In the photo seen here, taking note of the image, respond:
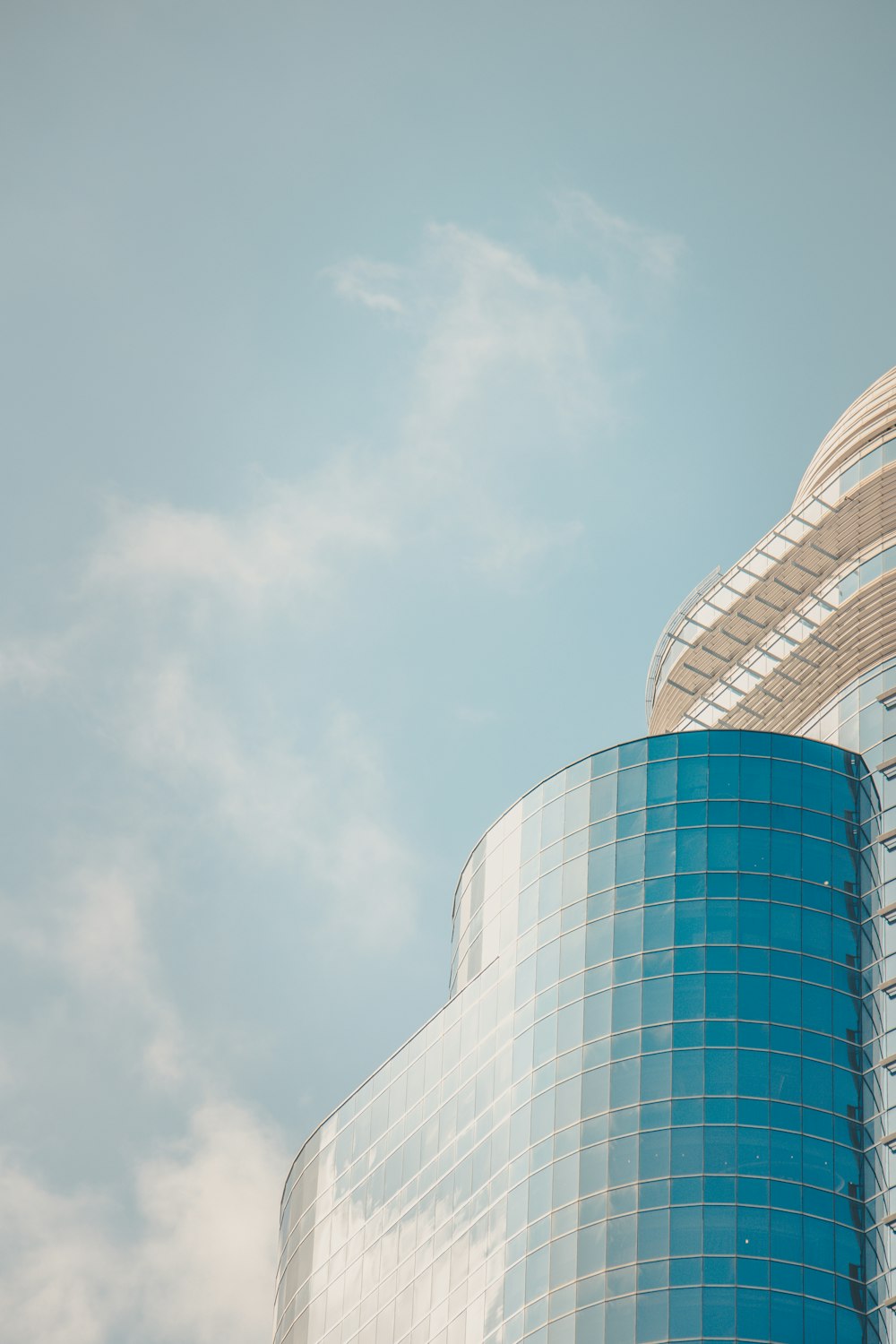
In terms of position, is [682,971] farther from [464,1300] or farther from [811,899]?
[464,1300]

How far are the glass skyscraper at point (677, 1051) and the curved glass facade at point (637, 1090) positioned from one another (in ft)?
0.48

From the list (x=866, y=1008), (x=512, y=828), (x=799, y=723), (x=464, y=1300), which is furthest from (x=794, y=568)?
(x=464, y=1300)

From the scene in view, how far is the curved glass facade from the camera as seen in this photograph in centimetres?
11344

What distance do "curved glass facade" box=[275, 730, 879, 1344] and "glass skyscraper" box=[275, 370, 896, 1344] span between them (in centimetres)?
14

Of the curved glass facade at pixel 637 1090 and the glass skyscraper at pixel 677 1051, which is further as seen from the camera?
the glass skyscraper at pixel 677 1051

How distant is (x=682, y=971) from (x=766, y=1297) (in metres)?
17.9

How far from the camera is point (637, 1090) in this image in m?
119

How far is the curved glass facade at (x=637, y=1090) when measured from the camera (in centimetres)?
11344

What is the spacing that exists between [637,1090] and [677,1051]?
9.26ft

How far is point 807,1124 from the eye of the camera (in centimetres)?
11612

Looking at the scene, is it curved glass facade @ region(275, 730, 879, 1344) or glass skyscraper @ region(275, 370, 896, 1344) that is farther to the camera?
glass skyscraper @ region(275, 370, 896, 1344)

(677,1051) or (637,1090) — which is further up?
(677,1051)

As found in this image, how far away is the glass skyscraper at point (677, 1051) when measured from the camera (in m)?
114

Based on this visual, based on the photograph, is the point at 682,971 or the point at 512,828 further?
the point at 512,828
